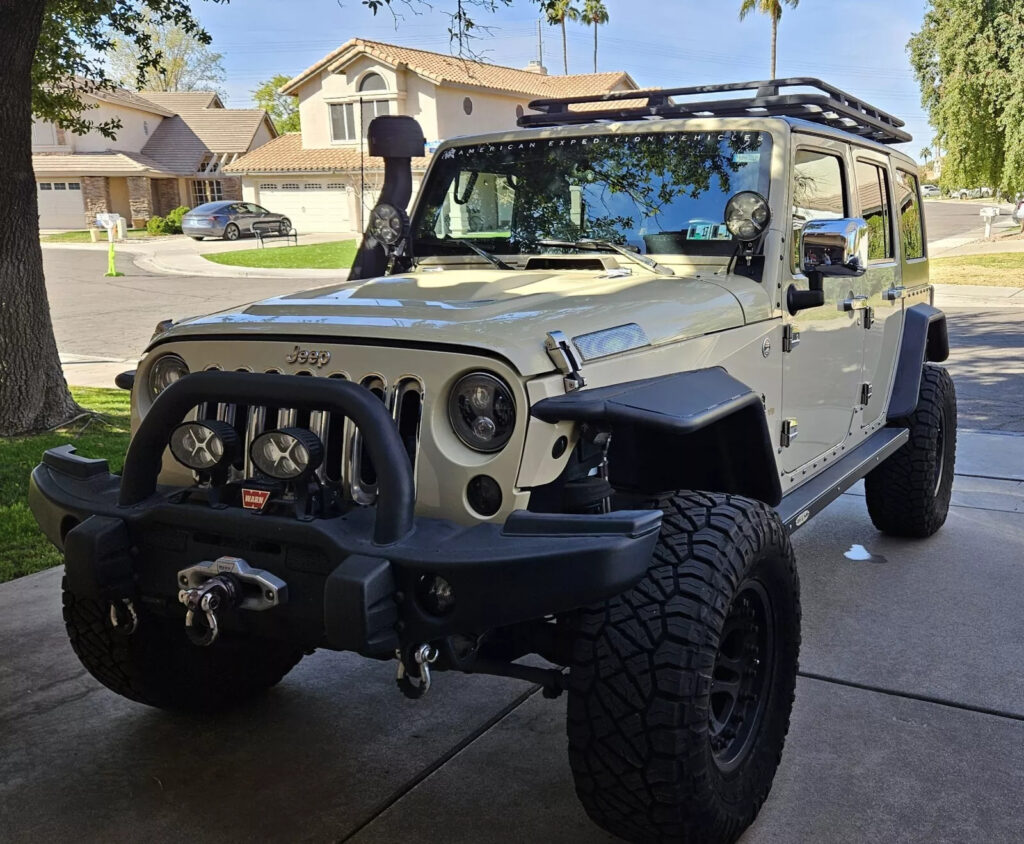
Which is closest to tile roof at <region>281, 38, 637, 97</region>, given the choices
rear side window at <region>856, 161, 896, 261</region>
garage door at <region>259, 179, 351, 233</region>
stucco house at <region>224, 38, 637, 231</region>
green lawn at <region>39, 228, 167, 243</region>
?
stucco house at <region>224, 38, 637, 231</region>

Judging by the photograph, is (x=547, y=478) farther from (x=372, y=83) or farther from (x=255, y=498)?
(x=372, y=83)

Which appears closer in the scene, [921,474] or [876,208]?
[876,208]

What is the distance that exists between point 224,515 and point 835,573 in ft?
11.3

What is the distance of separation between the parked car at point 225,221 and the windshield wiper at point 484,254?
1373 inches

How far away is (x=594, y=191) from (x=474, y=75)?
3607 cm

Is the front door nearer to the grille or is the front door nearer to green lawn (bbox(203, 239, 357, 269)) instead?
the grille

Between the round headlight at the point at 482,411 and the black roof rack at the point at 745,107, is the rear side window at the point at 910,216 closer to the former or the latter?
the black roof rack at the point at 745,107

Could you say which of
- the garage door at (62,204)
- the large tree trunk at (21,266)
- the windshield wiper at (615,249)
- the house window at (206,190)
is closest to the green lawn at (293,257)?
the large tree trunk at (21,266)

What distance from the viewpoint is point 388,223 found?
4.54 metres

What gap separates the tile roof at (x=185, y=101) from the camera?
56188mm

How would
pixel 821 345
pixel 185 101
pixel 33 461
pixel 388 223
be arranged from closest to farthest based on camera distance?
1. pixel 821 345
2. pixel 388 223
3. pixel 33 461
4. pixel 185 101

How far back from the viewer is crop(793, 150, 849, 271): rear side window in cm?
414

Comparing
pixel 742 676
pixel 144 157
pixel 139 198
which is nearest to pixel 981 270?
pixel 742 676

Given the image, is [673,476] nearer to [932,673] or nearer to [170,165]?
[932,673]
